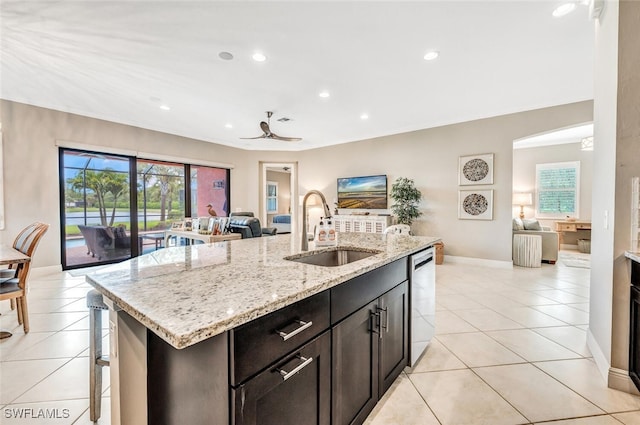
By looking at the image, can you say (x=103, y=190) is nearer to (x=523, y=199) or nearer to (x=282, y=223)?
(x=282, y=223)

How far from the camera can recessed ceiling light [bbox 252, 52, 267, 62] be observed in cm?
296

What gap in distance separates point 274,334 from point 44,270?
5.54m

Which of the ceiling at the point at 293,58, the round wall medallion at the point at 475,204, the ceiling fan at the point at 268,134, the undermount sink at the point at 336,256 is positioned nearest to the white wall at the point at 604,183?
the ceiling at the point at 293,58

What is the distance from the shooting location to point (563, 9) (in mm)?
2326

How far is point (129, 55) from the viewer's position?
116 inches

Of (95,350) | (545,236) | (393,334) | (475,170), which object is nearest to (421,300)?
(393,334)

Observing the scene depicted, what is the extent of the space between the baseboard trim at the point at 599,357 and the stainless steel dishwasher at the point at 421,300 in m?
1.08

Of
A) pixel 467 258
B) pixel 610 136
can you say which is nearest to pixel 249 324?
pixel 610 136

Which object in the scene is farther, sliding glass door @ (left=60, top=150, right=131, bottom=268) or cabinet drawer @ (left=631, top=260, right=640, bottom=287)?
sliding glass door @ (left=60, top=150, right=131, bottom=268)

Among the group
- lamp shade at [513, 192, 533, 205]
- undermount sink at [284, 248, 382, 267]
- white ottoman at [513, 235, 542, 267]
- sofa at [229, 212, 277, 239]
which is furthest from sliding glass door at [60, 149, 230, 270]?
lamp shade at [513, 192, 533, 205]

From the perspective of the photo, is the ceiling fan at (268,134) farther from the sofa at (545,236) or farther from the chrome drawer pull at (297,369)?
→ the sofa at (545,236)

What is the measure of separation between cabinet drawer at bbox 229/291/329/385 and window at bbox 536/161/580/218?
836cm

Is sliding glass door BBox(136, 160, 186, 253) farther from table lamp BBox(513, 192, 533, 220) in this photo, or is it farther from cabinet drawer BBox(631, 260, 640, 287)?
table lamp BBox(513, 192, 533, 220)

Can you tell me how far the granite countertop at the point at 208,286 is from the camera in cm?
72
